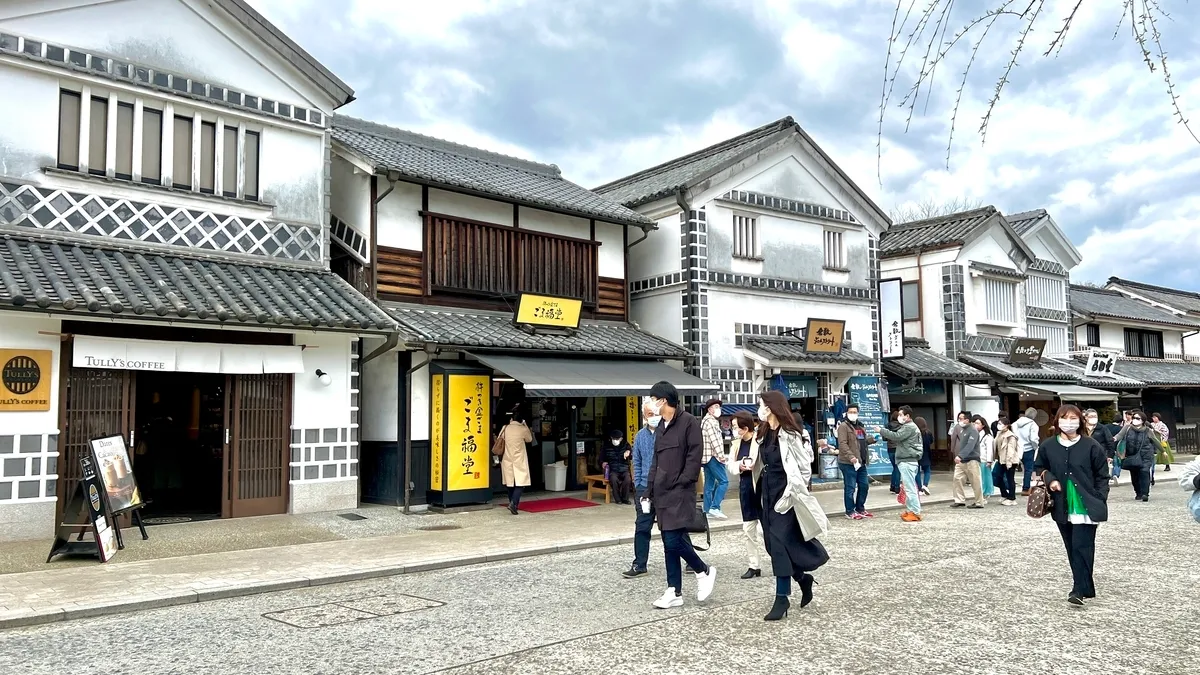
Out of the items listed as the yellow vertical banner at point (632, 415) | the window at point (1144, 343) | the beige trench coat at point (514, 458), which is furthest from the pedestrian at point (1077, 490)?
the window at point (1144, 343)

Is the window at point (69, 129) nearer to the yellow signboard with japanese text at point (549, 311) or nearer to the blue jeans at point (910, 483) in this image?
the yellow signboard with japanese text at point (549, 311)

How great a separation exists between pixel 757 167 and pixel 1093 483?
13355 mm

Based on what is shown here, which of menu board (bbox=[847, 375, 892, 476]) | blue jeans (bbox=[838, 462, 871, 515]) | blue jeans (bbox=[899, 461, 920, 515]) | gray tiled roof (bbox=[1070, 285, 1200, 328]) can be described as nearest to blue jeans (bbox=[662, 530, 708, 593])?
blue jeans (bbox=[838, 462, 871, 515])

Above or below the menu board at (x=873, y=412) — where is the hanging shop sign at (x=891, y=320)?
above

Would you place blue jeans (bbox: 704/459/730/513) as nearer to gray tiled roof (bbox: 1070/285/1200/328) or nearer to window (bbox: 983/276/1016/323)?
A: window (bbox: 983/276/1016/323)

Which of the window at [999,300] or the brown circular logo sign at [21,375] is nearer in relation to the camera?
the brown circular logo sign at [21,375]

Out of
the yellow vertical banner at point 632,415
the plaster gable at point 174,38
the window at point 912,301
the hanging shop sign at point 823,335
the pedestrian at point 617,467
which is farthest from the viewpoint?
the window at point 912,301

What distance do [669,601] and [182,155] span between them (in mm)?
10385

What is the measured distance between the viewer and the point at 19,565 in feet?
30.5

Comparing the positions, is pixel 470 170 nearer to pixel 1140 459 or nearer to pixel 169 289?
pixel 169 289

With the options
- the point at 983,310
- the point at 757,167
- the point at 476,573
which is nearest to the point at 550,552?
the point at 476,573

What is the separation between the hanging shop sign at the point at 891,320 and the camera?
71.6ft

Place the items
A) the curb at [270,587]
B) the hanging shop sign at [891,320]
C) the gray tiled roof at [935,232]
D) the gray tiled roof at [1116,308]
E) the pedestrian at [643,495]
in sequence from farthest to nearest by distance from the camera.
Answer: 1. the gray tiled roof at [1116,308]
2. the gray tiled roof at [935,232]
3. the hanging shop sign at [891,320]
4. the pedestrian at [643,495]
5. the curb at [270,587]

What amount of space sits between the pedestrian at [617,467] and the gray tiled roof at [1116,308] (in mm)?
23085
